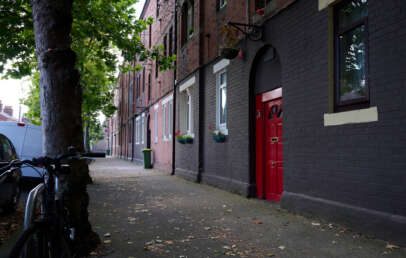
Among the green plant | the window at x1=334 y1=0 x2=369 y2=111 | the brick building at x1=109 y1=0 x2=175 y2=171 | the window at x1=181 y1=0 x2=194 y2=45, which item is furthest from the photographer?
the brick building at x1=109 y1=0 x2=175 y2=171

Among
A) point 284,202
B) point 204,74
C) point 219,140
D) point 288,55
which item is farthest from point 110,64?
point 284,202

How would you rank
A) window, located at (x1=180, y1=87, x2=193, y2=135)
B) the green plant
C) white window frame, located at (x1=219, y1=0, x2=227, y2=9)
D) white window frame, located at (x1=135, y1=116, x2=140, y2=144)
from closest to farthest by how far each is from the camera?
the green plant
white window frame, located at (x1=219, y1=0, x2=227, y2=9)
window, located at (x1=180, y1=87, x2=193, y2=135)
white window frame, located at (x1=135, y1=116, x2=140, y2=144)

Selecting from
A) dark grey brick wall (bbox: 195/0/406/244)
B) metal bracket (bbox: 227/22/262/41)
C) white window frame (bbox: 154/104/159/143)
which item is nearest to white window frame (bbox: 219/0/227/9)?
metal bracket (bbox: 227/22/262/41)

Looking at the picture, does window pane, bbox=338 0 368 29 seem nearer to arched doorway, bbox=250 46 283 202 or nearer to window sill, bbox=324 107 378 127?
window sill, bbox=324 107 378 127

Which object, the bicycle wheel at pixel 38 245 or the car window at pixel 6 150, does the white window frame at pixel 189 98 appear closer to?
the car window at pixel 6 150

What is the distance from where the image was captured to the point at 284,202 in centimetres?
751

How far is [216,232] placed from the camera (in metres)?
5.70

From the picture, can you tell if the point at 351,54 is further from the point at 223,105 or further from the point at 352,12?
the point at 223,105

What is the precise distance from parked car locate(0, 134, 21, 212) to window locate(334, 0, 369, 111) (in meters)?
6.12

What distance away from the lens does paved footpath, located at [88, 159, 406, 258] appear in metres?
4.64

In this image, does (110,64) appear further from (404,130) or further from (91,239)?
(404,130)

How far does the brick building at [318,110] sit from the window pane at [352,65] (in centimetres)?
2

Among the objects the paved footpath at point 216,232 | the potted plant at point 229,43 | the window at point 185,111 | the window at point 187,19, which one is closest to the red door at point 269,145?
the paved footpath at point 216,232

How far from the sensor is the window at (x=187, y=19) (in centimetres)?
1570
